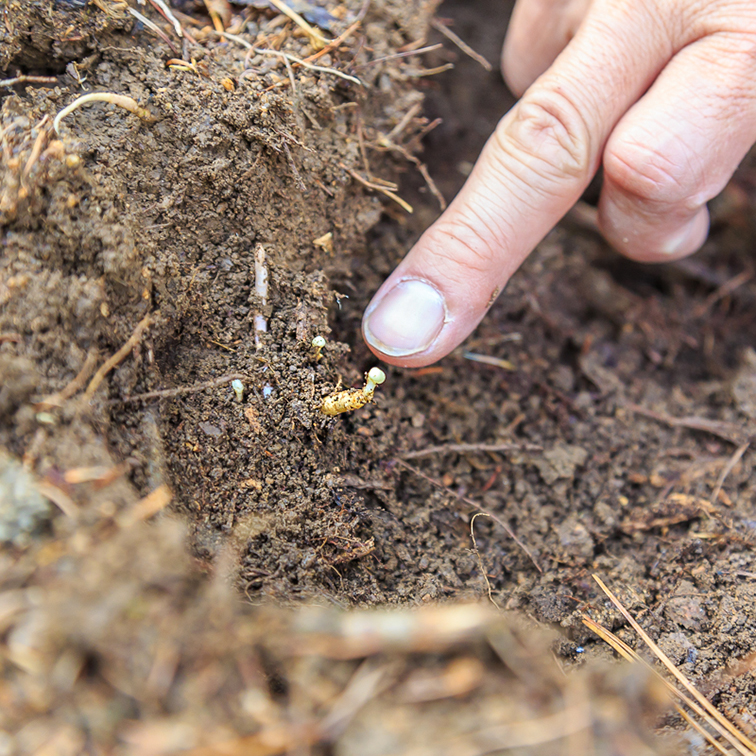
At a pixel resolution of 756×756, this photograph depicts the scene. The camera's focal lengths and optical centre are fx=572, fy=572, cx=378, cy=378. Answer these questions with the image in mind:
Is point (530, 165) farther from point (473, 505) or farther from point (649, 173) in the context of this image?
point (473, 505)

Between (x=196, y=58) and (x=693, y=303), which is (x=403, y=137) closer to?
(x=196, y=58)

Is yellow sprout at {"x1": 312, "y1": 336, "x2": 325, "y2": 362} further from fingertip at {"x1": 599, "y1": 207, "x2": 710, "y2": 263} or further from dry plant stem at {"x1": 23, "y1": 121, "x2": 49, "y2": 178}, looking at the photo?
fingertip at {"x1": 599, "y1": 207, "x2": 710, "y2": 263}

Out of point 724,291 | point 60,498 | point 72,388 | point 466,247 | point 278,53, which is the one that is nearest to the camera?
point 60,498

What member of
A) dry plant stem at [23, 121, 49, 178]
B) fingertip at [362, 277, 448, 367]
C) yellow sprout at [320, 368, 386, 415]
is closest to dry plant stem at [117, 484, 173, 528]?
yellow sprout at [320, 368, 386, 415]

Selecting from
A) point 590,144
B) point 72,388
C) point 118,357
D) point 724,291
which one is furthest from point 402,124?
point 724,291

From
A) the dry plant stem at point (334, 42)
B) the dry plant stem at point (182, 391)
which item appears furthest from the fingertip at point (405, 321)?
the dry plant stem at point (334, 42)

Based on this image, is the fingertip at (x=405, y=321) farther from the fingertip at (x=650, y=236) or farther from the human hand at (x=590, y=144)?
the fingertip at (x=650, y=236)
